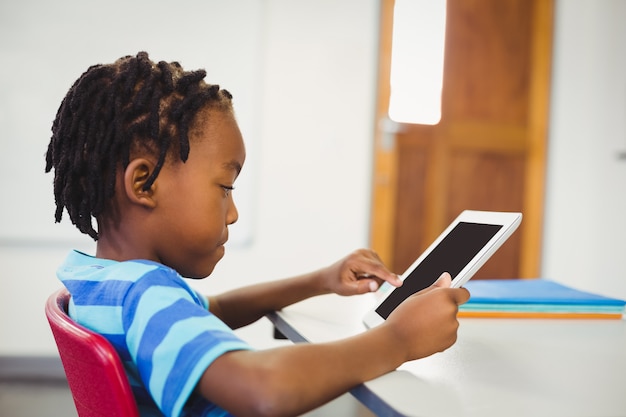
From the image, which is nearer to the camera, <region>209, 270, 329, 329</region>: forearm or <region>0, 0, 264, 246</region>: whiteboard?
<region>209, 270, 329, 329</region>: forearm

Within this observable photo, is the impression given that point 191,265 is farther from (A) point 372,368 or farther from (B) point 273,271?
(B) point 273,271

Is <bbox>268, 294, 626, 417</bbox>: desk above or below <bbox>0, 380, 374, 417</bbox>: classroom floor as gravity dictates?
above

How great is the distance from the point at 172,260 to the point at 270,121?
199 centimetres

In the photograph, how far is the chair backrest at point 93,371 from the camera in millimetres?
485

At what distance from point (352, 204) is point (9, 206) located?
1.46 m

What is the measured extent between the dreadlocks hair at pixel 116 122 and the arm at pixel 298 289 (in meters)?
0.35

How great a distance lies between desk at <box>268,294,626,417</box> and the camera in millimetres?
515

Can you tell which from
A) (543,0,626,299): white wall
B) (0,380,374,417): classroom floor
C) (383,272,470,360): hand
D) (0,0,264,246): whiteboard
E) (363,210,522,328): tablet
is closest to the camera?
(383,272,470,360): hand

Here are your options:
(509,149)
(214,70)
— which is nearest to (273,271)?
(214,70)

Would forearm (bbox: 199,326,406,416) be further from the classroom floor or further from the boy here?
the classroom floor

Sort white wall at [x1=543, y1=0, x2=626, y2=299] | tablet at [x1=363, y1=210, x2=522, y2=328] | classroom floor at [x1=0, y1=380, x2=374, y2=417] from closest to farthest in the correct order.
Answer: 1. tablet at [x1=363, y1=210, x2=522, y2=328]
2. classroom floor at [x1=0, y1=380, x2=374, y2=417]
3. white wall at [x1=543, y1=0, x2=626, y2=299]

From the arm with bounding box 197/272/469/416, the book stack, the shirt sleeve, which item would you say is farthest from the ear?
the book stack

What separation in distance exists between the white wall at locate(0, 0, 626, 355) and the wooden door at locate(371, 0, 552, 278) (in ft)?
0.73

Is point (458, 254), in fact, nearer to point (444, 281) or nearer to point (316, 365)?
point (444, 281)
